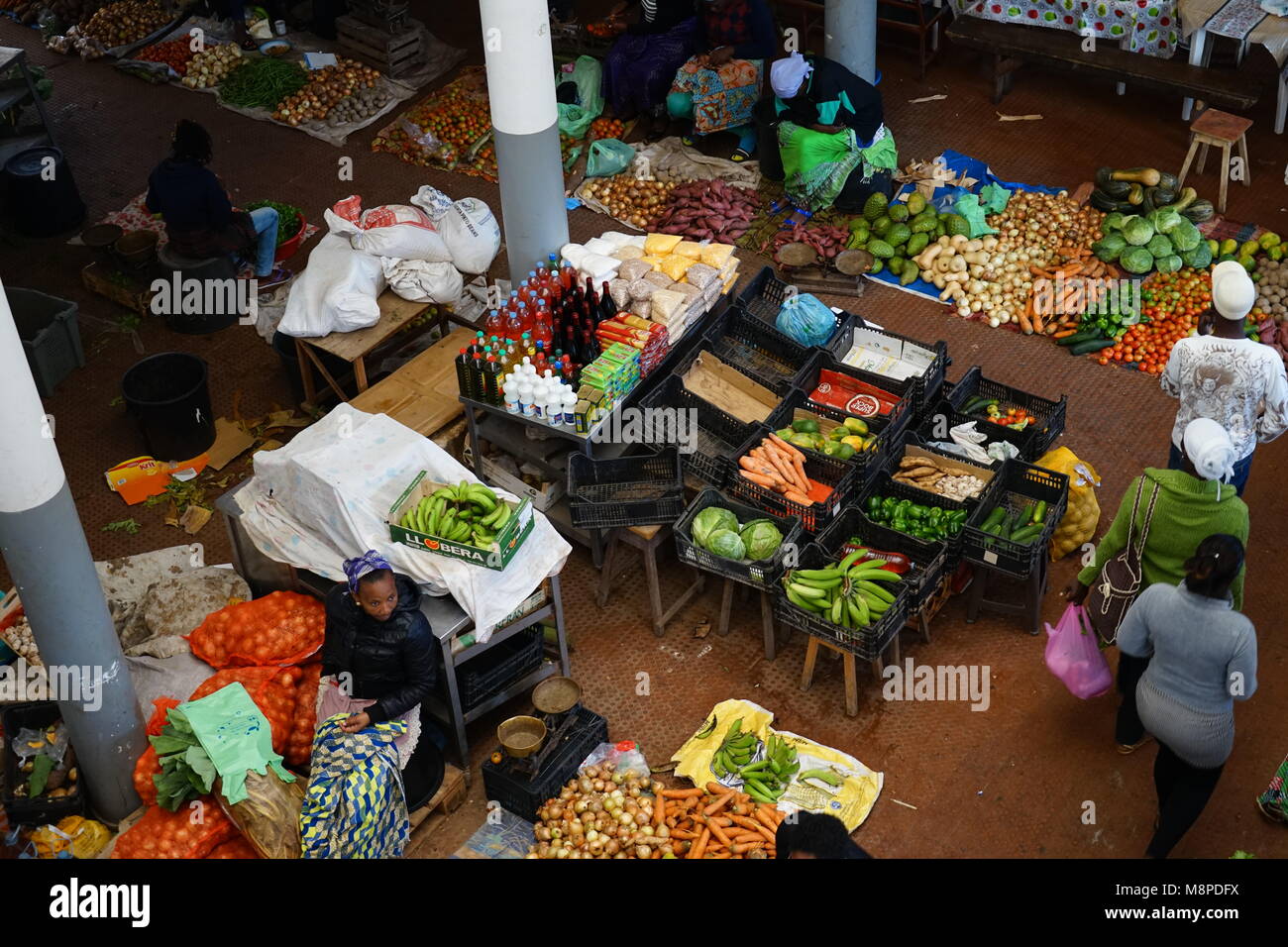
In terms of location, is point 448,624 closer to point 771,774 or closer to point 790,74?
point 771,774

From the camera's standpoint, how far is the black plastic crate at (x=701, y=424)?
827 centimetres

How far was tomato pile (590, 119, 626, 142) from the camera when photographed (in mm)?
12312

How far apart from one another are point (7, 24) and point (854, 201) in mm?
9630

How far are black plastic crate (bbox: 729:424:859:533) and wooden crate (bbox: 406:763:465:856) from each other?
2.22 meters

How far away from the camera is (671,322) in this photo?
28.5 feet

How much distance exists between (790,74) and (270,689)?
6.41 meters

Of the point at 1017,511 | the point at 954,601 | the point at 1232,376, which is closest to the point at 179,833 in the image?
the point at 954,601

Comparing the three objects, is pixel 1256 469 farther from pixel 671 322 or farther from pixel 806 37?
pixel 806 37

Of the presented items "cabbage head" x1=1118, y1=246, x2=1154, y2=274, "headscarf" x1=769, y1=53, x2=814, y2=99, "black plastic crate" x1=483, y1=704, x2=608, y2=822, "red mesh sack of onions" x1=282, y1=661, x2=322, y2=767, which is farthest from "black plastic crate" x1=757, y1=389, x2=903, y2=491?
"headscarf" x1=769, y1=53, x2=814, y2=99

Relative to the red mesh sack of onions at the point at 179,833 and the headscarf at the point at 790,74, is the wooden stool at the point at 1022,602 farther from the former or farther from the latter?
the headscarf at the point at 790,74

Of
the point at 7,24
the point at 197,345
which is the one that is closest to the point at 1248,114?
the point at 197,345

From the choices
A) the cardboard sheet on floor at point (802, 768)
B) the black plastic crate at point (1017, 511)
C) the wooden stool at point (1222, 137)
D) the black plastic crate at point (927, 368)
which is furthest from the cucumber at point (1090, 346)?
the cardboard sheet on floor at point (802, 768)

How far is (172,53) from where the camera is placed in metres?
14.0

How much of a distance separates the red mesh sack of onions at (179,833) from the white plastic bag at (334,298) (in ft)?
11.6
